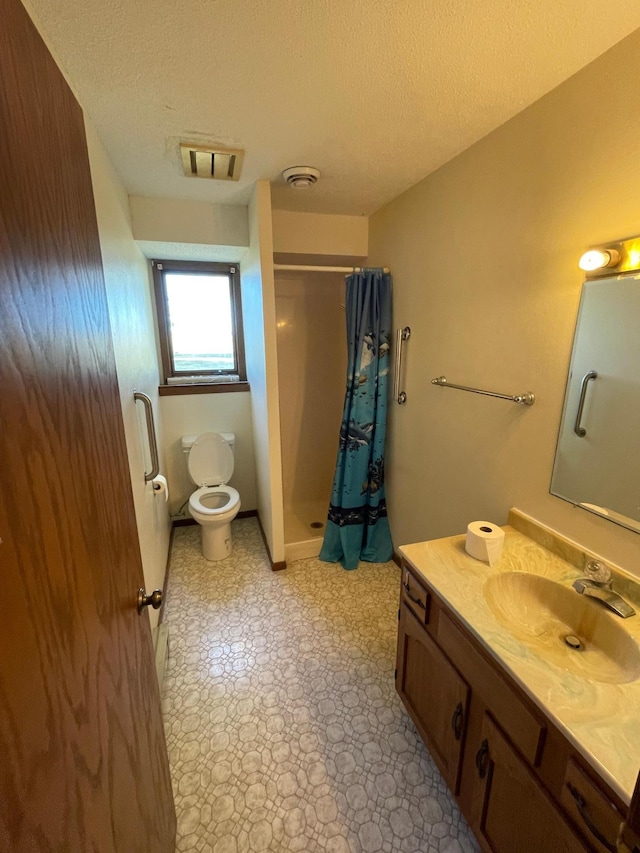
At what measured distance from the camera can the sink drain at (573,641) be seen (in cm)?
115

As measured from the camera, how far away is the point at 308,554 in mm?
2770

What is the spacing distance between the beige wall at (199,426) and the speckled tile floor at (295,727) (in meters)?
0.93

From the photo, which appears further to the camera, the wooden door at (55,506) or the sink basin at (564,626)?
the sink basin at (564,626)

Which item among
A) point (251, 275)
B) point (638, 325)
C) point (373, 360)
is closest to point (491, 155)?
point (638, 325)

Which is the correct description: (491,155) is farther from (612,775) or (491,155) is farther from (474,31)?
(612,775)

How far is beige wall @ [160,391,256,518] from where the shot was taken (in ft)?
9.84

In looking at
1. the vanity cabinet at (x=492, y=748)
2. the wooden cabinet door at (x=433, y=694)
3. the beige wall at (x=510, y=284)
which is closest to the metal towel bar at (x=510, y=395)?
the beige wall at (x=510, y=284)

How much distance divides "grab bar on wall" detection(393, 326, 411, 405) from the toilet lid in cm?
142

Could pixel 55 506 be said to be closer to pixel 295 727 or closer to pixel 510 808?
pixel 510 808

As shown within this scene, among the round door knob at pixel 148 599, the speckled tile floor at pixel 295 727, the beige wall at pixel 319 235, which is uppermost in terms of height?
the beige wall at pixel 319 235

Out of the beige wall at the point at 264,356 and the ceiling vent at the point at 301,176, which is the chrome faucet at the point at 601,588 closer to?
the beige wall at the point at 264,356

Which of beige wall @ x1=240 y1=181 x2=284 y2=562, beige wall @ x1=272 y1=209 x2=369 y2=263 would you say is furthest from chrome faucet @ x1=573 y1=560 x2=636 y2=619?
beige wall @ x1=272 y1=209 x2=369 y2=263

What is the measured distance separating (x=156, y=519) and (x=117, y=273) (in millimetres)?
1408

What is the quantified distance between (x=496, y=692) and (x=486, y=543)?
460mm
